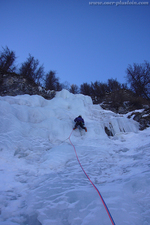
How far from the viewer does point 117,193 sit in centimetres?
157

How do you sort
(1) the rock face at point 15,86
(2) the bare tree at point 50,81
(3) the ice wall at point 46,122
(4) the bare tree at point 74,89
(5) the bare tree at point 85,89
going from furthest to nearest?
(4) the bare tree at point 74,89 < (5) the bare tree at point 85,89 < (2) the bare tree at point 50,81 < (1) the rock face at point 15,86 < (3) the ice wall at point 46,122

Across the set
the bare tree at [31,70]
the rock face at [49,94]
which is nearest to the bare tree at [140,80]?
the rock face at [49,94]

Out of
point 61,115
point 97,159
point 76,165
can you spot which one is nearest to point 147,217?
point 76,165

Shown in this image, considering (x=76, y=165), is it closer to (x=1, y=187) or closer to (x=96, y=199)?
(x=96, y=199)

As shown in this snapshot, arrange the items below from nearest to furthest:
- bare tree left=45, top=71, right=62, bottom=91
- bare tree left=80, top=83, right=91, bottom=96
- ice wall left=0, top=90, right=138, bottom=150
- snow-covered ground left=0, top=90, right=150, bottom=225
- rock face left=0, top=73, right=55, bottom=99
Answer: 1. snow-covered ground left=0, top=90, right=150, bottom=225
2. ice wall left=0, top=90, right=138, bottom=150
3. rock face left=0, top=73, right=55, bottom=99
4. bare tree left=45, top=71, right=62, bottom=91
5. bare tree left=80, top=83, right=91, bottom=96

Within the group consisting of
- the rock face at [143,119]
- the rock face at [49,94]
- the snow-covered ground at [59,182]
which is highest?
the rock face at [49,94]

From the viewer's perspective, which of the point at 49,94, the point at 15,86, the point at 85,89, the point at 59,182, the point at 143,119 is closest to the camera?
the point at 59,182

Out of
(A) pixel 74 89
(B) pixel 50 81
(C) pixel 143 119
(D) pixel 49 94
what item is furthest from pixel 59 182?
(A) pixel 74 89

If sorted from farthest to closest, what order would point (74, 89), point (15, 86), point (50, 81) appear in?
1. point (74, 89)
2. point (50, 81)
3. point (15, 86)

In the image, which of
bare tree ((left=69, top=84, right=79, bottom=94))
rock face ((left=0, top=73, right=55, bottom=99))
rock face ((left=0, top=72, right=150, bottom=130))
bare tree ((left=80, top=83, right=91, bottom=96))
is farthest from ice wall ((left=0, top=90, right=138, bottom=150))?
bare tree ((left=69, top=84, right=79, bottom=94))

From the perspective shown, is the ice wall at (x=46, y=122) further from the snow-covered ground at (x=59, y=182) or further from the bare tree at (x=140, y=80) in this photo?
the bare tree at (x=140, y=80)

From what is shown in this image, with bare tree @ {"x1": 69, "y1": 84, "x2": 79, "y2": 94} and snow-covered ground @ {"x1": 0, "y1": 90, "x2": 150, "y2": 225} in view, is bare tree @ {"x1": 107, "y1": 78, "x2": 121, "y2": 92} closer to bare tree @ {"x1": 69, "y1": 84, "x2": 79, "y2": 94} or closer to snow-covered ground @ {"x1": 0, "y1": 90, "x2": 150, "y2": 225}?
bare tree @ {"x1": 69, "y1": 84, "x2": 79, "y2": 94}

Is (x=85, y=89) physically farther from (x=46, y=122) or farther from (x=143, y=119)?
(x=46, y=122)

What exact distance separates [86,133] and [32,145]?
295cm
